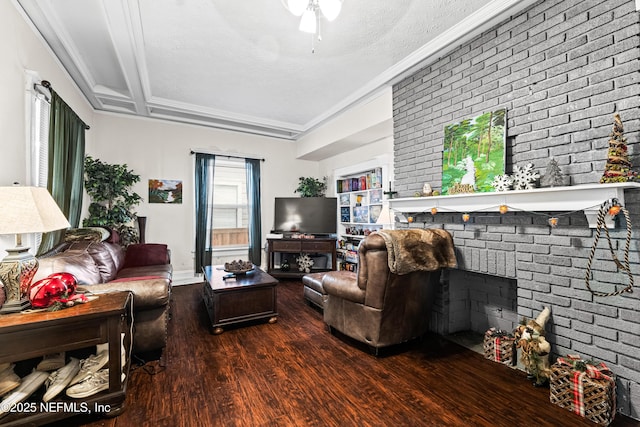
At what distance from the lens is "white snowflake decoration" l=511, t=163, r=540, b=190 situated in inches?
79.7

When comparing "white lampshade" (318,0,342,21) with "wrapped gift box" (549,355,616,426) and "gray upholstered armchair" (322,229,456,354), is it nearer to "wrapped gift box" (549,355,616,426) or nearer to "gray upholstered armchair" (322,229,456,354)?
"gray upholstered armchair" (322,229,456,354)

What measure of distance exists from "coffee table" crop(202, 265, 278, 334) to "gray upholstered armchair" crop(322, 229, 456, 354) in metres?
0.79

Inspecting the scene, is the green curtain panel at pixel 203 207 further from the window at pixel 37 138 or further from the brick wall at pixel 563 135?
the brick wall at pixel 563 135

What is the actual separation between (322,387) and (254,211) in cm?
378

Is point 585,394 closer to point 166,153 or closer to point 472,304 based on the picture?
point 472,304

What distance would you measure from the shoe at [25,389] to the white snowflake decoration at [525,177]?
10.6ft

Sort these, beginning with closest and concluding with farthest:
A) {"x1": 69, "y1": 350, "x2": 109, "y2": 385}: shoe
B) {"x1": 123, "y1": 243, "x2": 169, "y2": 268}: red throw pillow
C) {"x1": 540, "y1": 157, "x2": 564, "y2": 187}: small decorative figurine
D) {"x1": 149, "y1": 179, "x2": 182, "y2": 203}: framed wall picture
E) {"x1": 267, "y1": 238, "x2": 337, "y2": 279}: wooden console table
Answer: {"x1": 69, "y1": 350, "x2": 109, "y2": 385}: shoe
{"x1": 540, "y1": 157, "x2": 564, "y2": 187}: small decorative figurine
{"x1": 123, "y1": 243, "x2": 169, "y2": 268}: red throw pillow
{"x1": 149, "y1": 179, "x2": 182, "y2": 203}: framed wall picture
{"x1": 267, "y1": 238, "x2": 337, "y2": 279}: wooden console table

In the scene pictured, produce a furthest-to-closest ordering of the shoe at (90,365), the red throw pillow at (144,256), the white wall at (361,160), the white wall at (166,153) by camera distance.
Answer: the white wall at (166,153) < the white wall at (361,160) < the red throw pillow at (144,256) < the shoe at (90,365)

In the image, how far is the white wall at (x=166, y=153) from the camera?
14.0ft

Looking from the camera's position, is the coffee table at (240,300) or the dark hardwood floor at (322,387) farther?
the coffee table at (240,300)

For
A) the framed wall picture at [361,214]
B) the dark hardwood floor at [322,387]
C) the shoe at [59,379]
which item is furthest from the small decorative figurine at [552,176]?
the shoe at [59,379]

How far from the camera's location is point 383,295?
219 cm

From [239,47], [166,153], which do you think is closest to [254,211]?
[166,153]

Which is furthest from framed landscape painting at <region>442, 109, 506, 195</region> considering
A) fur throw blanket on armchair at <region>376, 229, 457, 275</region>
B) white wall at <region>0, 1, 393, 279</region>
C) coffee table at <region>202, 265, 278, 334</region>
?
coffee table at <region>202, 265, 278, 334</region>
